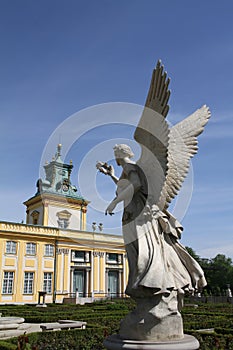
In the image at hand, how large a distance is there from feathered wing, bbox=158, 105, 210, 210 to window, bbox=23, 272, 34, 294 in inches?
1001

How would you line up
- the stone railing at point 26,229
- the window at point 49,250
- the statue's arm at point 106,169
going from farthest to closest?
the window at point 49,250 < the stone railing at point 26,229 < the statue's arm at point 106,169

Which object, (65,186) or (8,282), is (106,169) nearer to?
(8,282)

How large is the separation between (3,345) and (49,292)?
75.0ft

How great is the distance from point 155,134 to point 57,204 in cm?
3201

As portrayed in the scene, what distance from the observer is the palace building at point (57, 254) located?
27500mm

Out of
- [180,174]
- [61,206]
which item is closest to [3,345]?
[180,174]

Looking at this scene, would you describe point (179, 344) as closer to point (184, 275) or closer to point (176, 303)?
point (176, 303)

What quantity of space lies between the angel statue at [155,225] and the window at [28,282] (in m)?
25.1

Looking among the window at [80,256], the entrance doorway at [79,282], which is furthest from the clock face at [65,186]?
the entrance doorway at [79,282]

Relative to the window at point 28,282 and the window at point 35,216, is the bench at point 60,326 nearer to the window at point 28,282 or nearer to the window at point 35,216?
the window at point 28,282

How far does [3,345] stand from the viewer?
22.5ft

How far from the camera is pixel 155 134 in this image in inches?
177

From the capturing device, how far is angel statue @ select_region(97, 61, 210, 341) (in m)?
4.11

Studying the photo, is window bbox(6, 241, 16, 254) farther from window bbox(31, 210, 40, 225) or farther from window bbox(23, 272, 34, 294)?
window bbox(31, 210, 40, 225)
